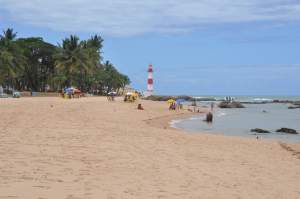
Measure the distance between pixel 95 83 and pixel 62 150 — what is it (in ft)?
298

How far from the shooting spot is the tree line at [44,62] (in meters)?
66.0

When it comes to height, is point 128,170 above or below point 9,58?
below

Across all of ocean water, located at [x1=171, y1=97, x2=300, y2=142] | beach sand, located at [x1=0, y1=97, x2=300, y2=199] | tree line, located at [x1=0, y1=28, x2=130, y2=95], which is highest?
tree line, located at [x1=0, y1=28, x2=130, y2=95]

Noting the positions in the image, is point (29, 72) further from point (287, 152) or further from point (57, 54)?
point (287, 152)

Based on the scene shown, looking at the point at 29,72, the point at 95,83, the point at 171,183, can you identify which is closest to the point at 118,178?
the point at 171,183

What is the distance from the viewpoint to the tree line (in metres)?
66.0

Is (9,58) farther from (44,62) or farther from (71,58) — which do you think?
(44,62)

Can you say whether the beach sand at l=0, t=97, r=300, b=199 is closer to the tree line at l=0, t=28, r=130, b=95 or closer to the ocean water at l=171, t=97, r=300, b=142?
the ocean water at l=171, t=97, r=300, b=142

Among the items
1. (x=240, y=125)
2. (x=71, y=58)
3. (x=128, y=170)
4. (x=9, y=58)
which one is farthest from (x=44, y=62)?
(x=128, y=170)

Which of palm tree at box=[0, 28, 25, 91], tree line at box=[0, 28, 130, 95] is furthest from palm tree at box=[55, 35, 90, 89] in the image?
palm tree at box=[0, 28, 25, 91]

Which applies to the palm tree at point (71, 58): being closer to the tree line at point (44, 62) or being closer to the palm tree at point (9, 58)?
the tree line at point (44, 62)

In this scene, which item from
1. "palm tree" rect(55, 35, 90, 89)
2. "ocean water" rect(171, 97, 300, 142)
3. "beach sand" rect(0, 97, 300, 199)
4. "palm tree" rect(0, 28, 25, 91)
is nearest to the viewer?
"beach sand" rect(0, 97, 300, 199)

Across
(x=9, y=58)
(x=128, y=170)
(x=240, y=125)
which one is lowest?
(x=240, y=125)

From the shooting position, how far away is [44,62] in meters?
81.0
